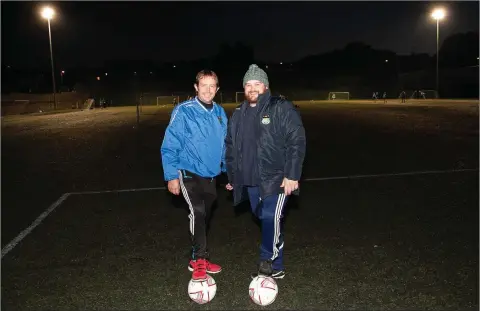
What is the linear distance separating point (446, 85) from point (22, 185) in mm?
60256

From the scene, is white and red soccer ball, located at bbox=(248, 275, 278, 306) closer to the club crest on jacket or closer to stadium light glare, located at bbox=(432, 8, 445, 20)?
the club crest on jacket

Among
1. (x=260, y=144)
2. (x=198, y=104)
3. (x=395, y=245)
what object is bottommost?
(x=395, y=245)

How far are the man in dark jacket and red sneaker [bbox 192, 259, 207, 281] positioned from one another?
1.60ft

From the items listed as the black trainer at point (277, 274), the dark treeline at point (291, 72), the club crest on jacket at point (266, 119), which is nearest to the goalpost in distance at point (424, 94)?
the dark treeline at point (291, 72)

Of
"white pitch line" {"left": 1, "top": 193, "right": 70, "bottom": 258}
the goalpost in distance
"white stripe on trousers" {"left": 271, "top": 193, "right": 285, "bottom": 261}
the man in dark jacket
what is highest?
the goalpost in distance

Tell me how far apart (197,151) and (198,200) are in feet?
1.46

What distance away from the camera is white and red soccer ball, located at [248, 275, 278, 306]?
3.43 meters

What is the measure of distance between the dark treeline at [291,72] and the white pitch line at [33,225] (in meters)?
60.8

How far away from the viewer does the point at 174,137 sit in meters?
3.69

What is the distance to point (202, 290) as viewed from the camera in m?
3.52

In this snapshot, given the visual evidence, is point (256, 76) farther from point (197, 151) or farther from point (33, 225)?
point (33, 225)

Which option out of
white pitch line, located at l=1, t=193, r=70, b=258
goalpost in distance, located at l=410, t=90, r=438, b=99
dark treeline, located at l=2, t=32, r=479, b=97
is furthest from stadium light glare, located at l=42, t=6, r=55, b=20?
goalpost in distance, located at l=410, t=90, r=438, b=99

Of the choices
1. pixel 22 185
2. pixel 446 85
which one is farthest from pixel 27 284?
pixel 446 85

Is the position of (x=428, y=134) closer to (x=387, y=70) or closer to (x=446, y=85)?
(x=446, y=85)
